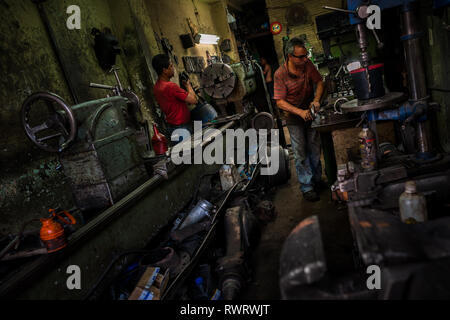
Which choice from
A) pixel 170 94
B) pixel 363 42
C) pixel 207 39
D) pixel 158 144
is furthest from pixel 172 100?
pixel 207 39

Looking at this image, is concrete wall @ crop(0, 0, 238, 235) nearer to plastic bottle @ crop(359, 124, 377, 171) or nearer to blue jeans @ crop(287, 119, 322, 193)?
blue jeans @ crop(287, 119, 322, 193)

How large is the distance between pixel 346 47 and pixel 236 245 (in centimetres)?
379

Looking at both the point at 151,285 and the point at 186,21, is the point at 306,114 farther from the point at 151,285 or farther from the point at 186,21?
the point at 186,21

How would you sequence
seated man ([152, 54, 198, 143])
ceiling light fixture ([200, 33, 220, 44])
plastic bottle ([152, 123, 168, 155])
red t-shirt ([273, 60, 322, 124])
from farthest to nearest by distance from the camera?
ceiling light fixture ([200, 33, 220, 44])
seated man ([152, 54, 198, 143])
red t-shirt ([273, 60, 322, 124])
plastic bottle ([152, 123, 168, 155])

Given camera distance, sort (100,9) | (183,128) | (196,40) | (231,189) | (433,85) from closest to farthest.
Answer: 1. (433,85)
2. (231,189)
3. (183,128)
4. (100,9)
5. (196,40)

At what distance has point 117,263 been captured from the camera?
1.97 meters

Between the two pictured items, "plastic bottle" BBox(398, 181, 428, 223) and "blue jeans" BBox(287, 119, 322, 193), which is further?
"blue jeans" BBox(287, 119, 322, 193)

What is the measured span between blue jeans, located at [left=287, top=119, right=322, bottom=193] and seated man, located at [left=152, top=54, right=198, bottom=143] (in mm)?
1467

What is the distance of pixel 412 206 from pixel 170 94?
10.0 ft

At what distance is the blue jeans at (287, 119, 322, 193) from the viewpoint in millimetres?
3332

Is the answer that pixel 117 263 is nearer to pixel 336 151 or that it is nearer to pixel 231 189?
pixel 231 189

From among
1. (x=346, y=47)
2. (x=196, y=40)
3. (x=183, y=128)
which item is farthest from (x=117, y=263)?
(x=196, y=40)

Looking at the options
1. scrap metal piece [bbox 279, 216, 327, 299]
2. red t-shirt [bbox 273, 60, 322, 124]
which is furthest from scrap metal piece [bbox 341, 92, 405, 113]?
red t-shirt [bbox 273, 60, 322, 124]

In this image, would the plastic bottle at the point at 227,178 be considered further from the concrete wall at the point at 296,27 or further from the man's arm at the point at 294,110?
the concrete wall at the point at 296,27
